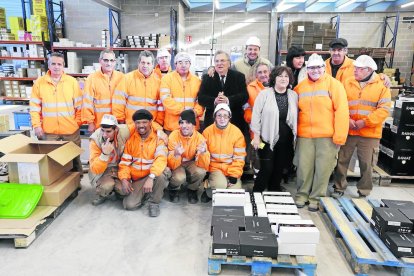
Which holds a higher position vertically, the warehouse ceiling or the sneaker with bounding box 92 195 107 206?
the warehouse ceiling

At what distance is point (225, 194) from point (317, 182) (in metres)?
1.23

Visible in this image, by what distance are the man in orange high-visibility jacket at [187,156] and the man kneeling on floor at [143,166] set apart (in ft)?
0.43

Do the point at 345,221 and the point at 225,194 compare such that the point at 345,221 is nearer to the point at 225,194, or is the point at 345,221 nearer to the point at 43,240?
the point at 225,194

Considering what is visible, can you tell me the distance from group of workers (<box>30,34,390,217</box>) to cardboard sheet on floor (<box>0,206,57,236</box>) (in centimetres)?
70

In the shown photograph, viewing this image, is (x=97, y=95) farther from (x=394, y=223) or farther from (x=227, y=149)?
(x=394, y=223)

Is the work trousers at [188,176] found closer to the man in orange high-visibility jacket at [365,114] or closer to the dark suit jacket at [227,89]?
the dark suit jacket at [227,89]

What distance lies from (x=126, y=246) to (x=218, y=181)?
129cm

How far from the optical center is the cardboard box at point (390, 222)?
271 cm

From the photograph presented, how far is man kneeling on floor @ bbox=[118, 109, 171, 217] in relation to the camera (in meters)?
3.62

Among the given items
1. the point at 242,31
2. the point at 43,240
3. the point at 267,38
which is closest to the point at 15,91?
the point at 43,240

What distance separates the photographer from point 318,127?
139 inches

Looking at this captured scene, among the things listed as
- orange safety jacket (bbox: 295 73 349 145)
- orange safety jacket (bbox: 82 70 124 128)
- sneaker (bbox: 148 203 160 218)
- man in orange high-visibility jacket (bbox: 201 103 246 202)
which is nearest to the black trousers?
man in orange high-visibility jacket (bbox: 201 103 246 202)

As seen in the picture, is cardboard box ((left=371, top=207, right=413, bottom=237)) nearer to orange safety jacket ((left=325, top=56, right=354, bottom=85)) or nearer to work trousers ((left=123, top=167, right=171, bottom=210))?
orange safety jacket ((left=325, top=56, right=354, bottom=85))

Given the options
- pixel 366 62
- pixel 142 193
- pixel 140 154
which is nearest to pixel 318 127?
pixel 366 62
